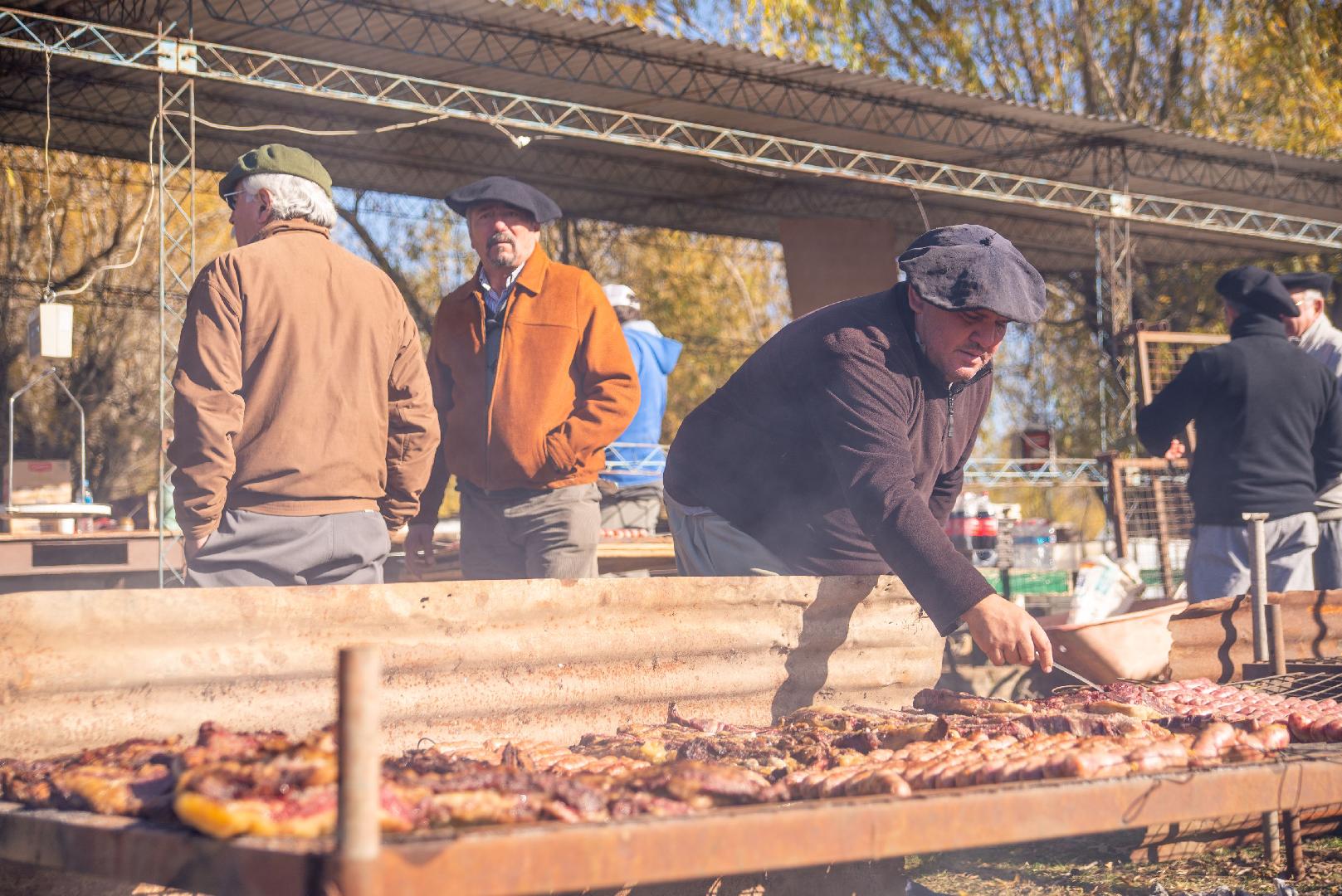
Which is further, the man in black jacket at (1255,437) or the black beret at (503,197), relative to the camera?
the man in black jacket at (1255,437)

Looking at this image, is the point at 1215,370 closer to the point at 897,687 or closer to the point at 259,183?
the point at 897,687

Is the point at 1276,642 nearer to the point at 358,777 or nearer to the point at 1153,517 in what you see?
the point at 358,777

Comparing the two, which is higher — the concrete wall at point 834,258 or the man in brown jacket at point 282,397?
the concrete wall at point 834,258

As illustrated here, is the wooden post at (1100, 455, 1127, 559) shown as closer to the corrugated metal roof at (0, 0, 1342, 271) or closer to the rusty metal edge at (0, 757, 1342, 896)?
the corrugated metal roof at (0, 0, 1342, 271)

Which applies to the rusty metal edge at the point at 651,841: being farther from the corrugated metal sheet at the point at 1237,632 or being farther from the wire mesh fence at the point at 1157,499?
the wire mesh fence at the point at 1157,499

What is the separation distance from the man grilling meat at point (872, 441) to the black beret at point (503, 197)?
121 centimetres

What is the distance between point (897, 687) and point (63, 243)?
53.0ft

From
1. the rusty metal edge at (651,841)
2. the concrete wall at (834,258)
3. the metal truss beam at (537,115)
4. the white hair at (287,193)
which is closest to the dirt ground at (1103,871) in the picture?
the rusty metal edge at (651,841)

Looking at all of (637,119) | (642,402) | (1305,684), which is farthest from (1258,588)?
(637,119)

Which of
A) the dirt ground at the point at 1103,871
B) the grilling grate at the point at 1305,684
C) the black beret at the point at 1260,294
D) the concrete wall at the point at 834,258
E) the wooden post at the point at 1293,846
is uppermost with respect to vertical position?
the concrete wall at the point at 834,258

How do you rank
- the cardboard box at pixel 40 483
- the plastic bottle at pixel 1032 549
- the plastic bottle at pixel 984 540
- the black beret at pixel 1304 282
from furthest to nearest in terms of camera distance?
the cardboard box at pixel 40 483
the plastic bottle at pixel 1032 549
the plastic bottle at pixel 984 540
the black beret at pixel 1304 282

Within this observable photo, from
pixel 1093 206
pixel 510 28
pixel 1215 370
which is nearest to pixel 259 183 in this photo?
pixel 1215 370

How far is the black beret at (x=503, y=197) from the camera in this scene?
14.5 feet

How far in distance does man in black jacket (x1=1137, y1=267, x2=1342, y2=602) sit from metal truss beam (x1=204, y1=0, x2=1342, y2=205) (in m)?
6.68
